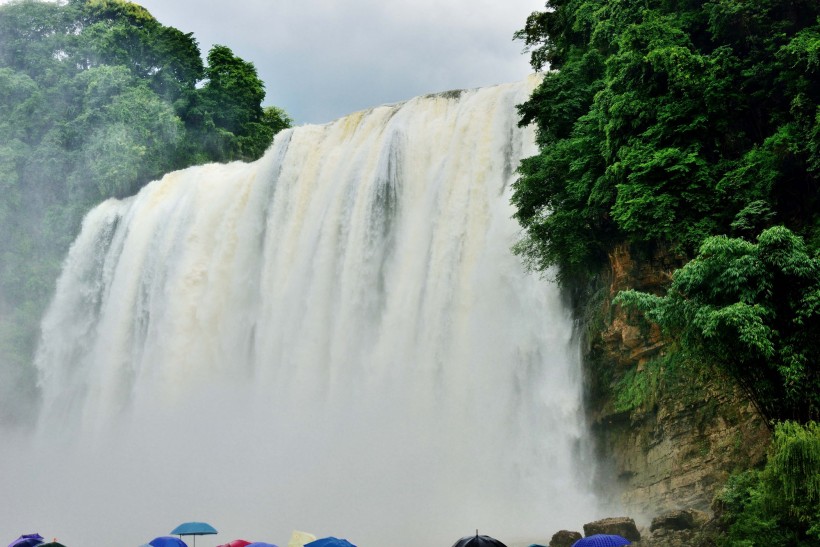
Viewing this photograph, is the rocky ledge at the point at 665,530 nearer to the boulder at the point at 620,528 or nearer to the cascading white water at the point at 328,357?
the boulder at the point at 620,528

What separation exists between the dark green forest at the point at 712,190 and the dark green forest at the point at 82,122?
2785cm

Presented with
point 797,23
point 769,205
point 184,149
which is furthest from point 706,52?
point 184,149

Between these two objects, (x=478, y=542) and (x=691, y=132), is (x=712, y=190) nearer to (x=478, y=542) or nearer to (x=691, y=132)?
(x=691, y=132)

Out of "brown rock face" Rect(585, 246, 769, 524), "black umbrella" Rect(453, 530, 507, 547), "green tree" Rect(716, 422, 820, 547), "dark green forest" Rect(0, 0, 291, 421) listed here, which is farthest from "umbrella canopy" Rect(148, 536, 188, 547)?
"dark green forest" Rect(0, 0, 291, 421)

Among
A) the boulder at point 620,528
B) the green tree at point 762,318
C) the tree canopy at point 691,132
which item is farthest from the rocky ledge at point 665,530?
the tree canopy at point 691,132

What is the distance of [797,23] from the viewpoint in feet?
55.1

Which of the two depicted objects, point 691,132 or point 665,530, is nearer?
point 665,530

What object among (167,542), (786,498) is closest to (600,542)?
(786,498)

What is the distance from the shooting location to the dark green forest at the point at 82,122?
41531 mm

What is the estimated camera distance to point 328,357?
26.7m

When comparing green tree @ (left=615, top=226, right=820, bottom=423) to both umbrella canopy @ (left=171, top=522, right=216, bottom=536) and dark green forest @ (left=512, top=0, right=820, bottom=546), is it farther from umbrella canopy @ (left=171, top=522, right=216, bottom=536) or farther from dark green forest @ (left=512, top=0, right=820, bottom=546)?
umbrella canopy @ (left=171, top=522, right=216, bottom=536)

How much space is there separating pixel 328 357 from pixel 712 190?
14.1m

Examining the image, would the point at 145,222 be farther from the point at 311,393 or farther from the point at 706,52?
the point at 706,52

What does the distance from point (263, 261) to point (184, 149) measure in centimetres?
1686
